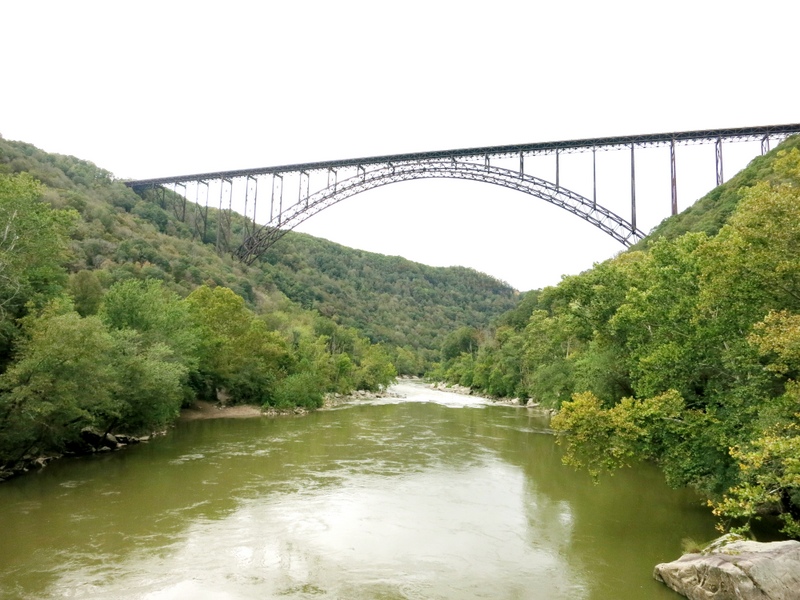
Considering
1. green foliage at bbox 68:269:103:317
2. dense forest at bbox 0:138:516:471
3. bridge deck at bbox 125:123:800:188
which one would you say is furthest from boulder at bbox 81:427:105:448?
bridge deck at bbox 125:123:800:188

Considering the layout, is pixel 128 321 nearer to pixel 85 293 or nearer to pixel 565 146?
pixel 85 293

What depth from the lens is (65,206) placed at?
159 feet

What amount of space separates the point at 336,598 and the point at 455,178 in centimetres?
3559

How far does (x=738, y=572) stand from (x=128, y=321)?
78.2 ft

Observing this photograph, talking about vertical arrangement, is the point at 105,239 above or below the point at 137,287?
above

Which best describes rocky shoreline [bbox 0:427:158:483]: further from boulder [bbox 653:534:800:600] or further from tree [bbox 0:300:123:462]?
boulder [bbox 653:534:800:600]

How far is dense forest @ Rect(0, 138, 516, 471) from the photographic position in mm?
14820

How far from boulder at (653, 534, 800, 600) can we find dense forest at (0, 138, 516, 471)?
14.6 m

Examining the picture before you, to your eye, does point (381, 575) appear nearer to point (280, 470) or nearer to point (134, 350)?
point (280, 470)

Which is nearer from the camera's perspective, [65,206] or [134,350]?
[134,350]

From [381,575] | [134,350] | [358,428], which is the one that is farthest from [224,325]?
[381,575]

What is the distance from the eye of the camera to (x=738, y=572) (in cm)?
Result: 730

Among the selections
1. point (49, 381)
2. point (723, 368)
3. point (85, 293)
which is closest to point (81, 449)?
point (49, 381)

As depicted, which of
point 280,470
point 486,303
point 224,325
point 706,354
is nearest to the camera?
point 706,354
